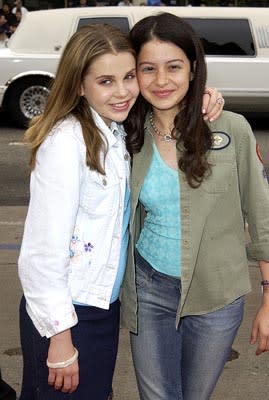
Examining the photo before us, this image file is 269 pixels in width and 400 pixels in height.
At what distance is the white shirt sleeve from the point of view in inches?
83.0

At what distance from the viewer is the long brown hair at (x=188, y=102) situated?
2.37 metres

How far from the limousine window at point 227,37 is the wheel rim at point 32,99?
233 centimetres

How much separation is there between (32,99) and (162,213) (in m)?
9.16

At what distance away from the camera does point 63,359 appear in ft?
7.16

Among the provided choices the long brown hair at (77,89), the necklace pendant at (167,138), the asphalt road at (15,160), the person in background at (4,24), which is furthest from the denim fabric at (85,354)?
the person in background at (4,24)

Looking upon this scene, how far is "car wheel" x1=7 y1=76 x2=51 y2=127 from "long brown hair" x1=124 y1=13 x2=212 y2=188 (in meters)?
8.84

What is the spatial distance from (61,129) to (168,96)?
1.40 ft

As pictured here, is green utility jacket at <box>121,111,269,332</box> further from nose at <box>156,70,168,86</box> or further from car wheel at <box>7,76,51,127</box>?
car wheel at <box>7,76,51,127</box>

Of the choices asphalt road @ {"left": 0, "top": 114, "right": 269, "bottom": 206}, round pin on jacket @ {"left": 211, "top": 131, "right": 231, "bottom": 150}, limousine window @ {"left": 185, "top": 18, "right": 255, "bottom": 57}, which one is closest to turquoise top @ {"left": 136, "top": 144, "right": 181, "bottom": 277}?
round pin on jacket @ {"left": 211, "top": 131, "right": 231, "bottom": 150}

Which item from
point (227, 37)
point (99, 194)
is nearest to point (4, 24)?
point (227, 37)

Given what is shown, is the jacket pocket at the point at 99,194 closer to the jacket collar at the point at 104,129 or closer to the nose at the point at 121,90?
the jacket collar at the point at 104,129

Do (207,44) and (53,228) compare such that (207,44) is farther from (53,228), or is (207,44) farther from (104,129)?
(53,228)

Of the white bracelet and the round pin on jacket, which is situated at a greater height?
the round pin on jacket

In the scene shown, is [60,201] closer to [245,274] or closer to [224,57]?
[245,274]
